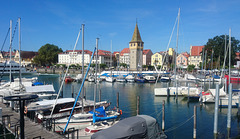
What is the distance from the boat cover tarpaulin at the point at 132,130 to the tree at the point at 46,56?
130745mm

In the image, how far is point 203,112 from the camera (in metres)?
26.9

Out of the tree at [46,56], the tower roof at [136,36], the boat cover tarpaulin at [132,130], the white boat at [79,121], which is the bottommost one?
the white boat at [79,121]

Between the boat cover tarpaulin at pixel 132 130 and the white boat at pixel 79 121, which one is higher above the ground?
the boat cover tarpaulin at pixel 132 130

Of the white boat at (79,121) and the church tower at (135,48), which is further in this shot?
the church tower at (135,48)

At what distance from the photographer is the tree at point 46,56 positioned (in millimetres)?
132250

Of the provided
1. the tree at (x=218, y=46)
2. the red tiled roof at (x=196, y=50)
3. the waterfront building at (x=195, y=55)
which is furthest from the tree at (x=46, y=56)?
the tree at (x=218, y=46)

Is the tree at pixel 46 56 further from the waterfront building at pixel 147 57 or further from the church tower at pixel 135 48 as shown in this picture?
the waterfront building at pixel 147 57

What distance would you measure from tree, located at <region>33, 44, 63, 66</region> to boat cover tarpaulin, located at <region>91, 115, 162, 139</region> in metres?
131

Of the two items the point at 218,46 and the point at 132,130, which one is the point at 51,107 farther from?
A: the point at 218,46

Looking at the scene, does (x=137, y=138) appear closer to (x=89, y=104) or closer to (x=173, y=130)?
(x=173, y=130)

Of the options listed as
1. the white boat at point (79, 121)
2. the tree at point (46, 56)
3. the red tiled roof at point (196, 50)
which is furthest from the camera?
the tree at point (46, 56)

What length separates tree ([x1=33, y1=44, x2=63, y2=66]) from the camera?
132m

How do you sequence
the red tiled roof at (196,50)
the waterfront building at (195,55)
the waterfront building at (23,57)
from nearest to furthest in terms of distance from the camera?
the waterfront building at (195,55) → the red tiled roof at (196,50) → the waterfront building at (23,57)

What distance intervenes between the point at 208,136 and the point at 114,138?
1202cm
